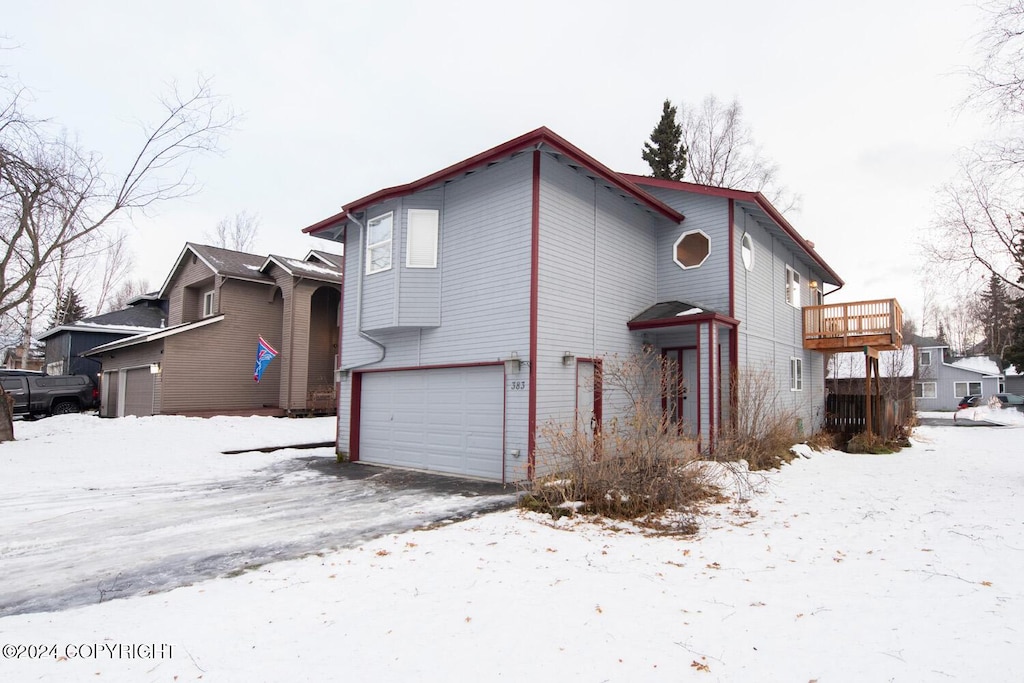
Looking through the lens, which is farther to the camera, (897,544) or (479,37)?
(479,37)

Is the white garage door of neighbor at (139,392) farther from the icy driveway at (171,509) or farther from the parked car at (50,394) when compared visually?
the icy driveway at (171,509)

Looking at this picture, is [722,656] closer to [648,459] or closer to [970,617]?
[970,617]

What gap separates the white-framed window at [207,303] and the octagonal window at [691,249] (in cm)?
1788

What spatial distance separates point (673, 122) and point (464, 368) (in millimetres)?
19911

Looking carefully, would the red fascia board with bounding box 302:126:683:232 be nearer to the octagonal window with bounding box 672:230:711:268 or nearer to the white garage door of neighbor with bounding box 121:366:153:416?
the octagonal window with bounding box 672:230:711:268

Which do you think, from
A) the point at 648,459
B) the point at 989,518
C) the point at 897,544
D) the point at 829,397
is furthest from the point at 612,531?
the point at 829,397

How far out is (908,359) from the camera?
3541 cm

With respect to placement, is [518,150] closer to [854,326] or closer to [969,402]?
[854,326]

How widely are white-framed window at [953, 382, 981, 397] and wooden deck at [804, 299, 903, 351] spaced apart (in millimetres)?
28902

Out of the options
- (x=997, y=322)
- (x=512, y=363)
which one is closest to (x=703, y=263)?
(x=512, y=363)

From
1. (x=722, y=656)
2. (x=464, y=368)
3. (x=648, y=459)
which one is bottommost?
(x=722, y=656)

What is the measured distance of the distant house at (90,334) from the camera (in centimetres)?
2495

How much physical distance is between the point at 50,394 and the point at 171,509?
18.1 m

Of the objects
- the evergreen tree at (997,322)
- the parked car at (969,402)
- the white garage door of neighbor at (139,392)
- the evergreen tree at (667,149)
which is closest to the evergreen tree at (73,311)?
the white garage door of neighbor at (139,392)
